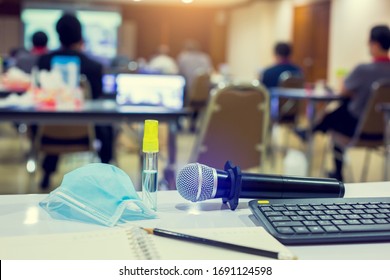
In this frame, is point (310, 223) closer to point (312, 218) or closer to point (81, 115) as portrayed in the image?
point (312, 218)

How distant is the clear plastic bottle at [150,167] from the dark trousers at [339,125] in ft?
10.3

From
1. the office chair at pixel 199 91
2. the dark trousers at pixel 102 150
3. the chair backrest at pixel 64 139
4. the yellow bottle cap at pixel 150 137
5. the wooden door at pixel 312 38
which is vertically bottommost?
the dark trousers at pixel 102 150

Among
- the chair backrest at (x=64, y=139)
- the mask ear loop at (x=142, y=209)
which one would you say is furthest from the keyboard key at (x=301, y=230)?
the chair backrest at (x=64, y=139)

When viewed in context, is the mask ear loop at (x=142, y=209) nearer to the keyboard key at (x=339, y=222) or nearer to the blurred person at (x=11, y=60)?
the keyboard key at (x=339, y=222)

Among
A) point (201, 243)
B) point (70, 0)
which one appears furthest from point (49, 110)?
point (70, 0)

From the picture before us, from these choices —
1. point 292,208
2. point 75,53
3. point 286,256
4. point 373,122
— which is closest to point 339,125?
point 373,122

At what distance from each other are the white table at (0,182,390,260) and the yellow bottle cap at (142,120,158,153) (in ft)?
0.32

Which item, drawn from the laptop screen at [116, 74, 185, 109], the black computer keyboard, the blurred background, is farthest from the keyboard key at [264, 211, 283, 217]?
the blurred background

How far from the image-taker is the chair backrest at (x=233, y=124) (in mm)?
2488

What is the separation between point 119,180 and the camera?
2.89 feet

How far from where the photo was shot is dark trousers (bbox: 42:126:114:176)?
3881 millimetres

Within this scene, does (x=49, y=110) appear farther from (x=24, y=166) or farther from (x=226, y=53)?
(x=226, y=53)

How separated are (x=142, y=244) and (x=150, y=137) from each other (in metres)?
0.24

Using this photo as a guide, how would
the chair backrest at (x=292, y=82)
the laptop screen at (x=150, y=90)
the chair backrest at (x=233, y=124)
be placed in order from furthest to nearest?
the chair backrest at (x=292, y=82) < the laptop screen at (x=150, y=90) < the chair backrest at (x=233, y=124)
